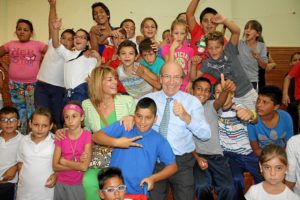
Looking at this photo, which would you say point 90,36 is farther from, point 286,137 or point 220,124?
point 286,137

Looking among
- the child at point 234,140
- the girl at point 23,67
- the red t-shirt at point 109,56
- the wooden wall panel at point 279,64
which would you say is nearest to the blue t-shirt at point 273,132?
the child at point 234,140

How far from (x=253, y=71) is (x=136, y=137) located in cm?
251

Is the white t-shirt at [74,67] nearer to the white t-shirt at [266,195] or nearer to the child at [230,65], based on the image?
the child at [230,65]

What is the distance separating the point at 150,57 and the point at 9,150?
1806 mm

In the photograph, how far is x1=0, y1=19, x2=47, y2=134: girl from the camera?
4582mm

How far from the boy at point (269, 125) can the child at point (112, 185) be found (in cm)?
157

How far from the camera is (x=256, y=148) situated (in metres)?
3.54

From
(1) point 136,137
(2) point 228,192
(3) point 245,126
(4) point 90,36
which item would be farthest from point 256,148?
(4) point 90,36

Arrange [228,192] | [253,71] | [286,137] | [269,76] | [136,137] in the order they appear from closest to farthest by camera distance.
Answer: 1. [136,137]
2. [228,192]
3. [286,137]
4. [253,71]
5. [269,76]

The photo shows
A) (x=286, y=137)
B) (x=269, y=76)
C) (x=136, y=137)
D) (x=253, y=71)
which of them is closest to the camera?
(x=136, y=137)

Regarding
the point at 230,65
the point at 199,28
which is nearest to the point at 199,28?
the point at 199,28

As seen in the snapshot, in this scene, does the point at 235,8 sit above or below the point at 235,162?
above

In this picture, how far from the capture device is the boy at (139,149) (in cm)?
277

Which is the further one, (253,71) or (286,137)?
(253,71)
